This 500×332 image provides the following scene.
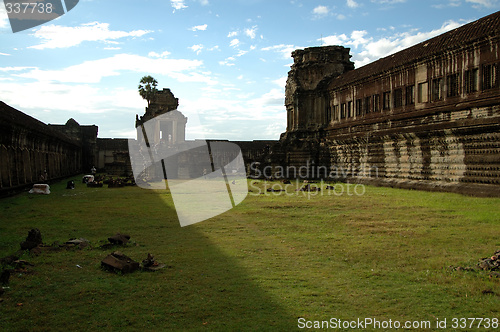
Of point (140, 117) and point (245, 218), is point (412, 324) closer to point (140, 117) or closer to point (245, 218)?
point (245, 218)

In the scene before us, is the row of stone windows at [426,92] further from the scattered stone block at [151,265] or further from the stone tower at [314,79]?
the scattered stone block at [151,265]

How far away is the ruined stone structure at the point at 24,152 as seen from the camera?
18.1 metres

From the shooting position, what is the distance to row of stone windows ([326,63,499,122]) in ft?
54.5

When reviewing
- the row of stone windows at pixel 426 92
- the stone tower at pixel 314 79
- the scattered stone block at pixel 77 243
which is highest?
the stone tower at pixel 314 79

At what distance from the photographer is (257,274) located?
241 inches

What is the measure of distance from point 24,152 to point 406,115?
20.8 m

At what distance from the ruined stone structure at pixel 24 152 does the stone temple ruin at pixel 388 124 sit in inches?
2.5

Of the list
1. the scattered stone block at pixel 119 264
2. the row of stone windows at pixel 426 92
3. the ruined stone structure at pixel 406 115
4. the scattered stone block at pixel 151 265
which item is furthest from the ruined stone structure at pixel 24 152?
the row of stone windows at pixel 426 92

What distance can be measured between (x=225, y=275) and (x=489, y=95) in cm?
1520

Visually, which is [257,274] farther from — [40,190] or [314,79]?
[314,79]

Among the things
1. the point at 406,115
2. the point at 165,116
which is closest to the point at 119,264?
the point at 406,115

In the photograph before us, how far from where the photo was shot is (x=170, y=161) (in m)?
40.8

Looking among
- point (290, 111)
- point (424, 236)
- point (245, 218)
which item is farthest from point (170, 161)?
point (424, 236)

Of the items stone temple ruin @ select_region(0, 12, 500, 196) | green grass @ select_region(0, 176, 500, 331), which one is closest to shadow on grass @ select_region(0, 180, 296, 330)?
green grass @ select_region(0, 176, 500, 331)
